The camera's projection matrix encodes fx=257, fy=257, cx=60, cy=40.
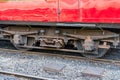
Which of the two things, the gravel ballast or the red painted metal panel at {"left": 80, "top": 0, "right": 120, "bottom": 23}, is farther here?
the red painted metal panel at {"left": 80, "top": 0, "right": 120, "bottom": 23}

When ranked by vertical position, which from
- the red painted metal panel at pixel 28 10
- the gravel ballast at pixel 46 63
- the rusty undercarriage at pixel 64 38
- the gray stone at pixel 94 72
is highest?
the red painted metal panel at pixel 28 10

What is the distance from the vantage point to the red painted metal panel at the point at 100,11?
22.7 ft

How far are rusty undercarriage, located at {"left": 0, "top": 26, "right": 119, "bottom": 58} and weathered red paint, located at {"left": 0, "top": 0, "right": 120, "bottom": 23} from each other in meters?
0.55

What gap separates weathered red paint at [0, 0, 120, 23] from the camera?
23.0 ft

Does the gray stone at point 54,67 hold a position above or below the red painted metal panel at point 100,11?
below

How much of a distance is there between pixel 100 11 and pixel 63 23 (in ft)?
3.98

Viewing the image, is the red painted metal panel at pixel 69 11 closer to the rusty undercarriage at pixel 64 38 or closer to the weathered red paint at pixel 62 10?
the weathered red paint at pixel 62 10

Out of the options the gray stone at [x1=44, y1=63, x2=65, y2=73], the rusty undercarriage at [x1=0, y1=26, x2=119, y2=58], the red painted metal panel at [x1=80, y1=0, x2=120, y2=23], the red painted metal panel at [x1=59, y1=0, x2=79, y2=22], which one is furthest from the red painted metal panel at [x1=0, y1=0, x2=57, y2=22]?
the gray stone at [x1=44, y1=63, x2=65, y2=73]

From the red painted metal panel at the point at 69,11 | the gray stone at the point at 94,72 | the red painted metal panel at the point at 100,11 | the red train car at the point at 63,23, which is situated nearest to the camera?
the gray stone at the point at 94,72

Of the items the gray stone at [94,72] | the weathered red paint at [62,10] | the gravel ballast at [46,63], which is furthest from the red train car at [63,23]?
the gray stone at [94,72]

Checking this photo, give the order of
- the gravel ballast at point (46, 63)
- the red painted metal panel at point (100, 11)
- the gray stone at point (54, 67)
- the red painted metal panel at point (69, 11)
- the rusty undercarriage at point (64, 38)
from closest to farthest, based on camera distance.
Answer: the gravel ballast at point (46, 63) < the gray stone at point (54, 67) < the red painted metal panel at point (100, 11) < the red painted metal panel at point (69, 11) < the rusty undercarriage at point (64, 38)

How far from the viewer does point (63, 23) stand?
7.68m

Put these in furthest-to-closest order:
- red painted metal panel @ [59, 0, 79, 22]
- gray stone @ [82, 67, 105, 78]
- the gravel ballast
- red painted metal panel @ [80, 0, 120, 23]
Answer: red painted metal panel @ [59, 0, 79, 22]
red painted metal panel @ [80, 0, 120, 23]
the gravel ballast
gray stone @ [82, 67, 105, 78]

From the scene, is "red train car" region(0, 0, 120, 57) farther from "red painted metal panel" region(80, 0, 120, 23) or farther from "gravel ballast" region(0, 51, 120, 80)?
"gravel ballast" region(0, 51, 120, 80)
